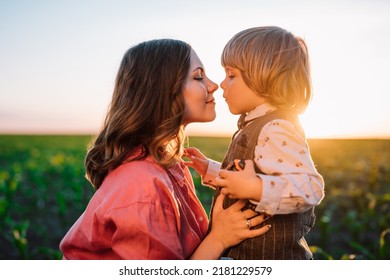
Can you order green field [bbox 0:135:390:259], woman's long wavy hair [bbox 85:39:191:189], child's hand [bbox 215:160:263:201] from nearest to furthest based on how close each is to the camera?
child's hand [bbox 215:160:263:201] → woman's long wavy hair [bbox 85:39:191:189] → green field [bbox 0:135:390:259]

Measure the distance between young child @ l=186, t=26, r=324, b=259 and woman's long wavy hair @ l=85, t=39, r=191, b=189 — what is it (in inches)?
9.3

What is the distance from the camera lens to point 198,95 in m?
2.39

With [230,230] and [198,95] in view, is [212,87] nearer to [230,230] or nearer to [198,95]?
[198,95]

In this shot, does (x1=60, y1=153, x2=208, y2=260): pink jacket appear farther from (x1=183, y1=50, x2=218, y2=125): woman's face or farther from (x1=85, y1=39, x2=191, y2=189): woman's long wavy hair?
(x1=183, y1=50, x2=218, y2=125): woman's face

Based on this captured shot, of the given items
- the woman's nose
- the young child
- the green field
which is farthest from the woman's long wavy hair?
the green field

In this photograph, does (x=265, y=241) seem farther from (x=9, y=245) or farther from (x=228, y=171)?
(x=9, y=245)

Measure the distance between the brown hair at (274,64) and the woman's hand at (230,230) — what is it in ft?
1.56

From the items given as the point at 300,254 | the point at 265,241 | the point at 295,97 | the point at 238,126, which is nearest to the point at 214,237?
the point at 265,241

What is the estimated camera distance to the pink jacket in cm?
208

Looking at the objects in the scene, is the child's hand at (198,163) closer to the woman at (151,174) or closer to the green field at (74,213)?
the woman at (151,174)

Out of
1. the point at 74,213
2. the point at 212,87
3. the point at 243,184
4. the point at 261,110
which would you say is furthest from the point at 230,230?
the point at 74,213

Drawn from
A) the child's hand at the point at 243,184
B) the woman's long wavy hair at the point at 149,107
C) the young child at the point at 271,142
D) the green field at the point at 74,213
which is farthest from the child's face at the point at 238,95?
the green field at the point at 74,213

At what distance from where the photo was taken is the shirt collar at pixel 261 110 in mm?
2316
